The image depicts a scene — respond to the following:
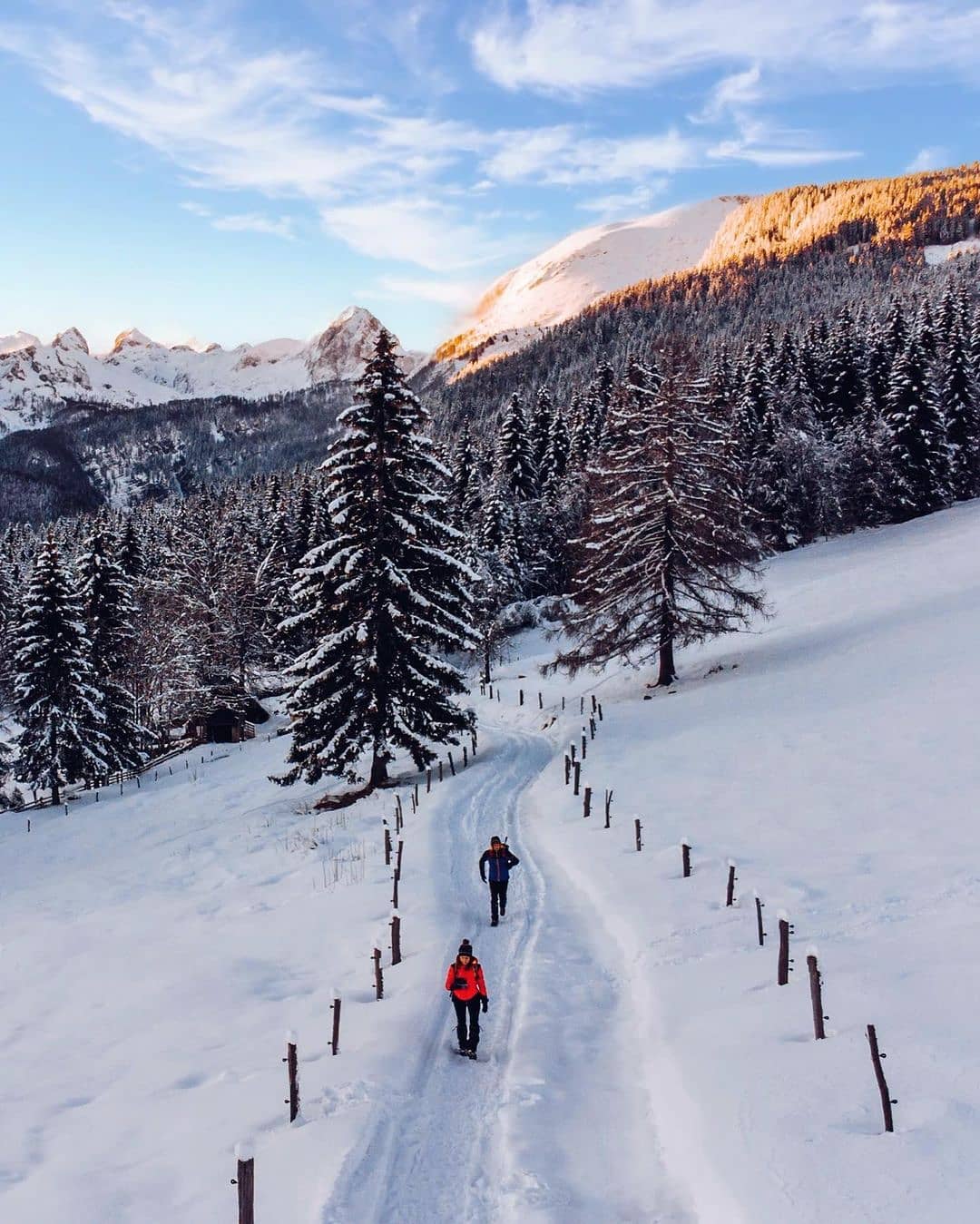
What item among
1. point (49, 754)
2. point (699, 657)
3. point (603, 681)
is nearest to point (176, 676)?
point (49, 754)

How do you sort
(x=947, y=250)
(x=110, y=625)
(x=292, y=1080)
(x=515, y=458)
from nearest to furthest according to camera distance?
(x=292, y=1080) → (x=110, y=625) → (x=515, y=458) → (x=947, y=250)

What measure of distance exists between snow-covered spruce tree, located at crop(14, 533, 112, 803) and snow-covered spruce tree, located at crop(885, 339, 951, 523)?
51.4 m

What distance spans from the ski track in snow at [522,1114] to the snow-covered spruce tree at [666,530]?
1770 cm

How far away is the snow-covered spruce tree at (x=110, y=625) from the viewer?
40591mm

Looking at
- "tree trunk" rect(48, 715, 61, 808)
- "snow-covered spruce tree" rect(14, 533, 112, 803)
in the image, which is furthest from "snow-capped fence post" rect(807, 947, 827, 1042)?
"tree trunk" rect(48, 715, 61, 808)

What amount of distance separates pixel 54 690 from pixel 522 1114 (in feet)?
117

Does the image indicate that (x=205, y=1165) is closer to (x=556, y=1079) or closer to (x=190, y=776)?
(x=556, y=1079)

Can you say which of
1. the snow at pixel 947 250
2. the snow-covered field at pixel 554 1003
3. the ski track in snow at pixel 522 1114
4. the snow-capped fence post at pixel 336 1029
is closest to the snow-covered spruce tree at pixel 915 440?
the snow-covered field at pixel 554 1003

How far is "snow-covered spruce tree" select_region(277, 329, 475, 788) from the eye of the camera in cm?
2208

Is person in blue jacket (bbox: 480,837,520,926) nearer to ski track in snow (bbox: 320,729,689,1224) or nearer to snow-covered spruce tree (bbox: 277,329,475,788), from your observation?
ski track in snow (bbox: 320,729,689,1224)

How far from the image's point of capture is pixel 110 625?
46.8 m

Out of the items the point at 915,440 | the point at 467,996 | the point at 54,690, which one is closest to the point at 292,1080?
the point at 467,996

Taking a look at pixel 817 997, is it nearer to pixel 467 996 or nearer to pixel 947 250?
pixel 467 996

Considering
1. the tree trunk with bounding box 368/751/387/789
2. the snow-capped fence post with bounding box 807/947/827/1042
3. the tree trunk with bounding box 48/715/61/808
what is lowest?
the tree trunk with bounding box 48/715/61/808
